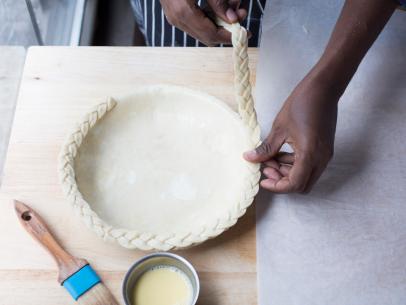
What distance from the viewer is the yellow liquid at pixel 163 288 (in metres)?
0.61

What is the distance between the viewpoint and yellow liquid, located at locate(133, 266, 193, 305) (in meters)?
0.61

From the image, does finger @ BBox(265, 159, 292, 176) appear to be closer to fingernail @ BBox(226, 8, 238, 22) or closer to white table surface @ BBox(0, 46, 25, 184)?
fingernail @ BBox(226, 8, 238, 22)

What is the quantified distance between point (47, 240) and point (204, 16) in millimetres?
447

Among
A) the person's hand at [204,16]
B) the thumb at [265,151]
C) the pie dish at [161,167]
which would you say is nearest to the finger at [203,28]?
the person's hand at [204,16]

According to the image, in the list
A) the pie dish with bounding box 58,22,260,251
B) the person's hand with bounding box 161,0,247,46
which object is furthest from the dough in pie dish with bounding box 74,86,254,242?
the person's hand with bounding box 161,0,247,46

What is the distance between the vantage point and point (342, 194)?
771 millimetres

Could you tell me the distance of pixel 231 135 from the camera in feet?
2.59

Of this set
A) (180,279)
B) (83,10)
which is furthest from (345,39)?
(83,10)

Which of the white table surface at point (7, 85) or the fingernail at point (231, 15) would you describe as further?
the white table surface at point (7, 85)

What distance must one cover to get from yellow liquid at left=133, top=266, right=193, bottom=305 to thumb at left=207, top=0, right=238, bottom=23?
42 centimetres

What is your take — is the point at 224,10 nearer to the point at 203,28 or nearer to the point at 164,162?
Result: the point at 203,28

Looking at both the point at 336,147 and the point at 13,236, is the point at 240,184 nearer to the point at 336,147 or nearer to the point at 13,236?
the point at 336,147

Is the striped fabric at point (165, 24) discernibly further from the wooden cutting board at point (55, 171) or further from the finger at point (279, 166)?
the finger at point (279, 166)

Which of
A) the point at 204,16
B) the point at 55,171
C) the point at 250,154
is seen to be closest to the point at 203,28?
the point at 204,16
